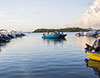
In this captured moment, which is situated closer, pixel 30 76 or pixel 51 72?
pixel 30 76

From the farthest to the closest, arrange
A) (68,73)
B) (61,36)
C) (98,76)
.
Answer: (61,36) < (68,73) < (98,76)

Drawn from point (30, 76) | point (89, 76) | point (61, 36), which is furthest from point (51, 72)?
point (61, 36)

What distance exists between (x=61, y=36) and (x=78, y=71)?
245 feet

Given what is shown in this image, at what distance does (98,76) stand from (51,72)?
14.7ft

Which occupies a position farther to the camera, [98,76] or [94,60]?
[94,60]

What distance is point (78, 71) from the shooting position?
18.4 m

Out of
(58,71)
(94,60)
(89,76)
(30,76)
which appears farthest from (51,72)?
(94,60)

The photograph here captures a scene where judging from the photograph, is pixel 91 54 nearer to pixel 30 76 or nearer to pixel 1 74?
pixel 30 76

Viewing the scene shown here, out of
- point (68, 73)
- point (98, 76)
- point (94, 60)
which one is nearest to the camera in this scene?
point (98, 76)

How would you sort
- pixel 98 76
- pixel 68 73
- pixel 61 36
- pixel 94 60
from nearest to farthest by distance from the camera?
1. pixel 98 76
2. pixel 68 73
3. pixel 94 60
4. pixel 61 36

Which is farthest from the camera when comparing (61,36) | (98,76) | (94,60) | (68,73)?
(61,36)

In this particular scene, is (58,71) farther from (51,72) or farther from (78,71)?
(78,71)

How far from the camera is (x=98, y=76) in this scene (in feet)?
53.8

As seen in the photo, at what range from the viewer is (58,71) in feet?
60.8
